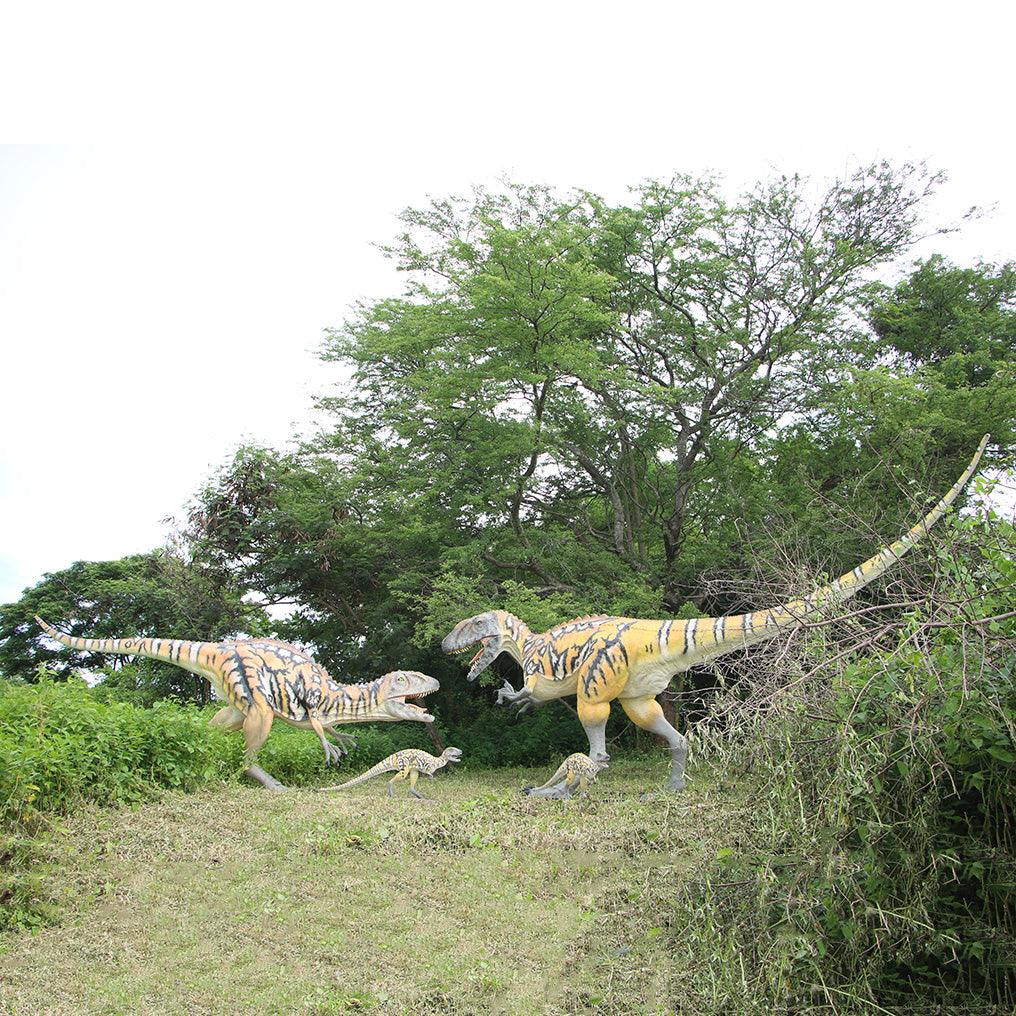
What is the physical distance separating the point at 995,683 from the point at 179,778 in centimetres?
582

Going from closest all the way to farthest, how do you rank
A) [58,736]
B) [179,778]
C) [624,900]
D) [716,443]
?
1. [624,900]
2. [58,736]
3. [179,778]
4. [716,443]

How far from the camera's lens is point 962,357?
12539mm

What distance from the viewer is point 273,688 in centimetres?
920

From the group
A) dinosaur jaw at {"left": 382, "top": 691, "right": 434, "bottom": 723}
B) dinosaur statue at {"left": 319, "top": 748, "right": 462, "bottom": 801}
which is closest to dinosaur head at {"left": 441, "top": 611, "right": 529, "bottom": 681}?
dinosaur jaw at {"left": 382, "top": 691, "right": 434, "bottom": 723}

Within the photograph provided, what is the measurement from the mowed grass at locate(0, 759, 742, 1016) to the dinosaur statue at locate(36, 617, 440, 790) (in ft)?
5.34

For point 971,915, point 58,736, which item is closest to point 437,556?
point 58,736

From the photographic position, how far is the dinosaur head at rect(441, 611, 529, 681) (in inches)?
369

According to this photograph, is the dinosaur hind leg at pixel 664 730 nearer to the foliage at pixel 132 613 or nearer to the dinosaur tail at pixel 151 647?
the dinosaur tail at pixel 151 647

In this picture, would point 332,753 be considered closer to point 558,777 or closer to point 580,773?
point 558,777

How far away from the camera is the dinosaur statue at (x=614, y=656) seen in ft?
28.0

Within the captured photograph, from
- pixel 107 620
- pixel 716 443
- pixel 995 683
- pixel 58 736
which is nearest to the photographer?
pixel 995 683

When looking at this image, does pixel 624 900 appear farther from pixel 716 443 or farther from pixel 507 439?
pixel 716 443

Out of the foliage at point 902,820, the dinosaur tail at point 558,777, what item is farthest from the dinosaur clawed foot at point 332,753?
the foliage at point 902,820

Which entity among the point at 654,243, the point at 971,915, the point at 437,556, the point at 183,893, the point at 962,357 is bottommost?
the point at 183,893
